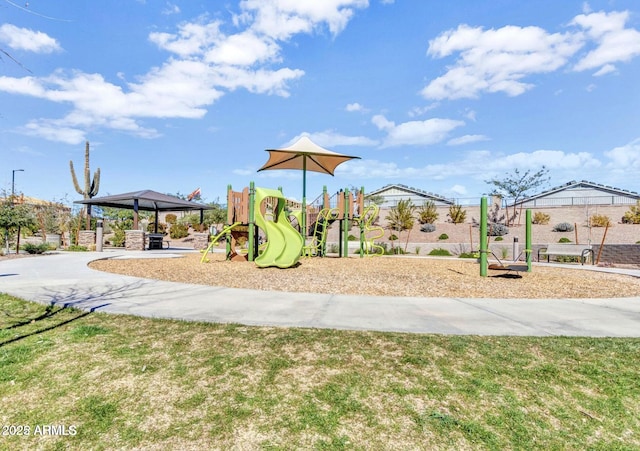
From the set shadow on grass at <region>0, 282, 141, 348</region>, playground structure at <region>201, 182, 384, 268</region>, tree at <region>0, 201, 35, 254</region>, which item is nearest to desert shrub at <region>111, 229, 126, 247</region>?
tree at <region>0, 201, 35, 254</region>

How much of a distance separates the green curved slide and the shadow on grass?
4055 millimetres

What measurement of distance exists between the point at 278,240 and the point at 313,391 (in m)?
8.31

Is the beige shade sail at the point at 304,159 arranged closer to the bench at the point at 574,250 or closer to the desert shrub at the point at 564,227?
the bench at the point at 574,250

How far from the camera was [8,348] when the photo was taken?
11.9 feet

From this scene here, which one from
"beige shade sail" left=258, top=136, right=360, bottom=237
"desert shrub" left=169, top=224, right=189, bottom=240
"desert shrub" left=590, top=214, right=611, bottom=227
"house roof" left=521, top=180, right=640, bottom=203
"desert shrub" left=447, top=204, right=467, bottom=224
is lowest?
"desert shrub" left=169, top=224, right=189, bottom=240

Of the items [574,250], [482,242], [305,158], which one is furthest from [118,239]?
[574,250]

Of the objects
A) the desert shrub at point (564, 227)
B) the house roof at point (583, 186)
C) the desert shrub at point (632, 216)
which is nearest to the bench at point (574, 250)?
the desert shrub at point (564, 227)

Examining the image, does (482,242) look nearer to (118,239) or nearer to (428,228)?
(428,228)

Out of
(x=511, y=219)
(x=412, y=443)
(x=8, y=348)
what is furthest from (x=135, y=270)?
(x=511, y=219)

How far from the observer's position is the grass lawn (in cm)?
240

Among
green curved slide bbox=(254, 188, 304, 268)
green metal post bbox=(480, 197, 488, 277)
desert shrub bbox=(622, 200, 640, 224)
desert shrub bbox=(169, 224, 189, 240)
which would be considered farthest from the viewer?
desert shrub bbox=(169, 224, 189, 240)

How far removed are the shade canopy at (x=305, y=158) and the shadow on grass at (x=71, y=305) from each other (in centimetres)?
898

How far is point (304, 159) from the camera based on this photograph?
1530 centimetres

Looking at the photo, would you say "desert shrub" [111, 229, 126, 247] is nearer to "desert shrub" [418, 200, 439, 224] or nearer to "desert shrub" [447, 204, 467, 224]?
"desert shrub" [418, 200, 439, 224]
